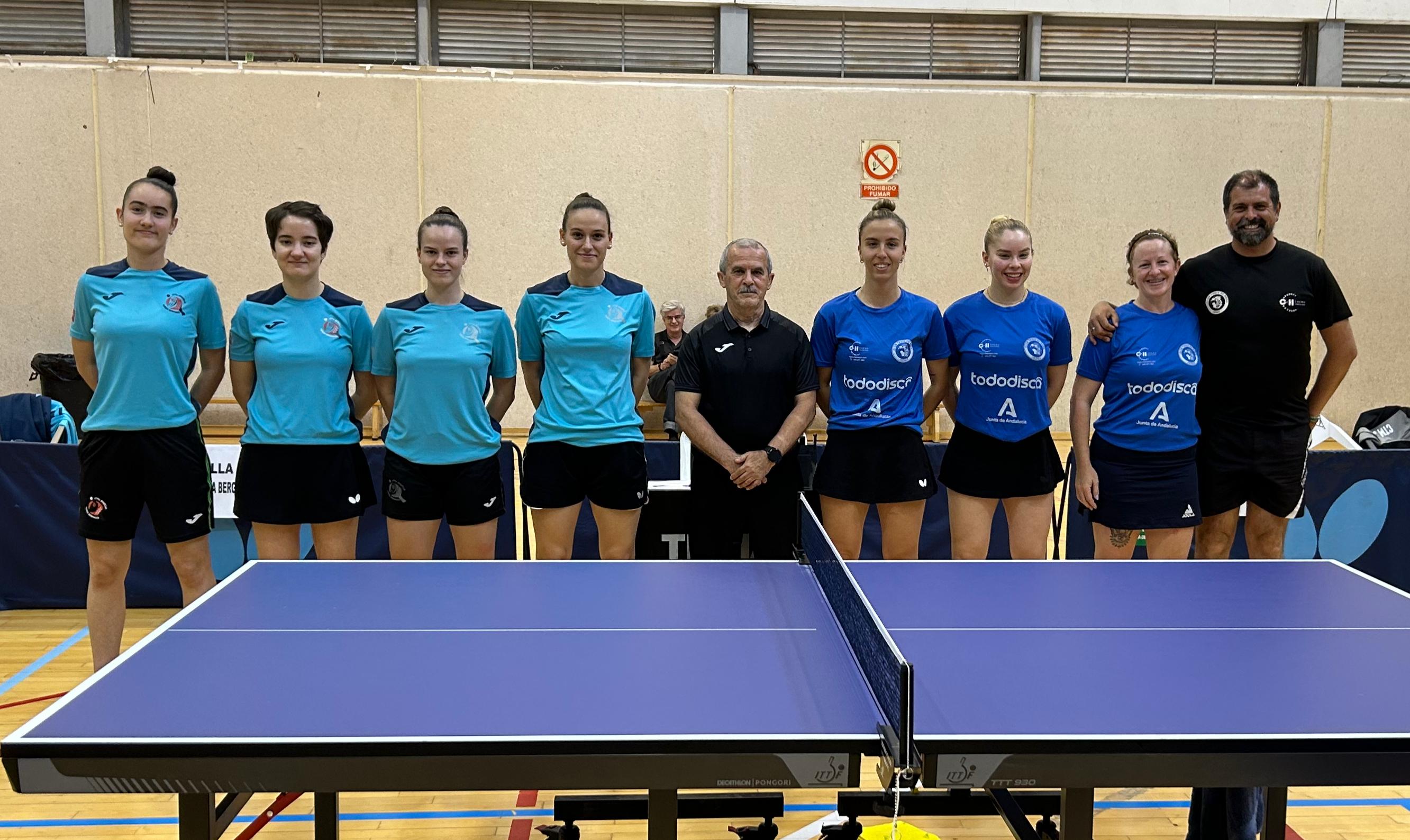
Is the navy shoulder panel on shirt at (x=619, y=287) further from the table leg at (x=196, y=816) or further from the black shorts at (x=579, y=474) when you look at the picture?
the table leg at (x=196, y=816)

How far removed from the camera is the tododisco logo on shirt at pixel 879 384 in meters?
3.86

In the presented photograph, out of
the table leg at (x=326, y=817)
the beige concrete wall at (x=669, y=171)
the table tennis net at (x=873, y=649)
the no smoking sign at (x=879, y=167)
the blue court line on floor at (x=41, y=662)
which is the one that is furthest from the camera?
the no smoking sign at (x=879, y=167)

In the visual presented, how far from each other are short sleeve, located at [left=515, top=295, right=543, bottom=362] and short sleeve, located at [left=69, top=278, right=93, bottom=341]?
148 centimetres

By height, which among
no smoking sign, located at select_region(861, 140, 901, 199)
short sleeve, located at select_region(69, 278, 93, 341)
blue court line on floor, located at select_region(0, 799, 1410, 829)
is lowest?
blue court line on floor, located at select_region(0, 799, 1410, 829)

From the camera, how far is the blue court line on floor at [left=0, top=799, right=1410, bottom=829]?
10.5 ft

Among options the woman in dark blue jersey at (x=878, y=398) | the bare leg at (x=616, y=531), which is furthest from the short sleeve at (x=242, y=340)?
the woman in dark blue jersey at (x=878, y=398)

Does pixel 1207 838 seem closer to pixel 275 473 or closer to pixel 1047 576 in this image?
pixel 1047 576

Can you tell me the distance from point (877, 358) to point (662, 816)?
2.17 metres

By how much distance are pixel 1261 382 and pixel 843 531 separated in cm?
166

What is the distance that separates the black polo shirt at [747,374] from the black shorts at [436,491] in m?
0.82

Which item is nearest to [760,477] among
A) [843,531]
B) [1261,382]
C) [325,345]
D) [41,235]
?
[843,531]

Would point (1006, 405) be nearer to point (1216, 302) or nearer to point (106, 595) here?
point (1216, 302)

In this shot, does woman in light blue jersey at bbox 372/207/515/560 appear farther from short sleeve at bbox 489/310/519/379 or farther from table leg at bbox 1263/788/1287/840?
table leg at bbox 1263/788/1287/840

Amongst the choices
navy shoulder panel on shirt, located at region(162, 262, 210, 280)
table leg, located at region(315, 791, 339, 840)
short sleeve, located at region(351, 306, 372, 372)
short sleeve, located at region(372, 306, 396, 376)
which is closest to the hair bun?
navy shoulder panel on shirt, located at region(162, 262, 210, 280)
